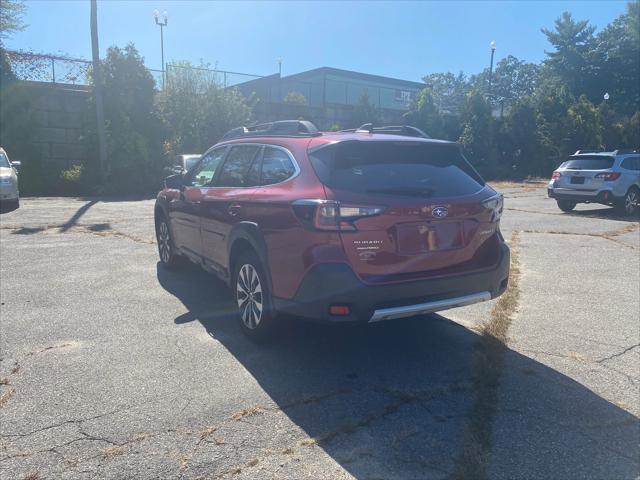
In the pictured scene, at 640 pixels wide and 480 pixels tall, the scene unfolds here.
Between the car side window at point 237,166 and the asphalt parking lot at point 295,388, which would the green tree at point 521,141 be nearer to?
the asphalt parking lot at point 295,388

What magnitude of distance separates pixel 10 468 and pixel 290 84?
116 ft

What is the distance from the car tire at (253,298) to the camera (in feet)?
14.9

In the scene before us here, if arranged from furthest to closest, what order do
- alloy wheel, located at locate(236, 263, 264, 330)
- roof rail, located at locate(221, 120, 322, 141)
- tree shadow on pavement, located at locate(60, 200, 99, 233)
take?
tree shadow on pavement, located at locate(60, 200, 99, 233), roof rail, located at locate(221, 120, 322, 141), alloy wheel, located at locate(236, 263, 264, 330)

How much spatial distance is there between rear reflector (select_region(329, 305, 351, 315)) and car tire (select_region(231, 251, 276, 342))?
0.65 m

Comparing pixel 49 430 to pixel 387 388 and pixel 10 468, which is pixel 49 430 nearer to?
pixel 10 468

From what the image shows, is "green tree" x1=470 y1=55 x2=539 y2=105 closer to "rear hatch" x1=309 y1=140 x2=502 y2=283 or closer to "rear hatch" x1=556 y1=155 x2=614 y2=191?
"rear hatch" x1=556 y1=155 x2=614 y2=191

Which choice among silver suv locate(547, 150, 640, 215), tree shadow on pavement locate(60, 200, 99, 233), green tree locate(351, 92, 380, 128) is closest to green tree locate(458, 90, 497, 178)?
green tree locate(351, 92, 380, 128)

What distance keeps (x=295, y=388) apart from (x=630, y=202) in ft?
45.3

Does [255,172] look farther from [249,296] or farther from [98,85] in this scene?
[98,85]

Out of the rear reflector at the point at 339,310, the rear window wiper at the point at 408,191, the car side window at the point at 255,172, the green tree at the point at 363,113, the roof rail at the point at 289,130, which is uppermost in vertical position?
the green tree at the point at 363,113

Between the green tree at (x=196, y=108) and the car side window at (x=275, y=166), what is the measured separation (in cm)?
1902

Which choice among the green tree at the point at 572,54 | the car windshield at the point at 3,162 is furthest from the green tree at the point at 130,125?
the green tree at the point at 572,54

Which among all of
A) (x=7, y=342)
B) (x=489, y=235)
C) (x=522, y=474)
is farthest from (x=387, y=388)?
(x=7, y=342)

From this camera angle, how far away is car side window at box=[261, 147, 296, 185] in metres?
4.57
